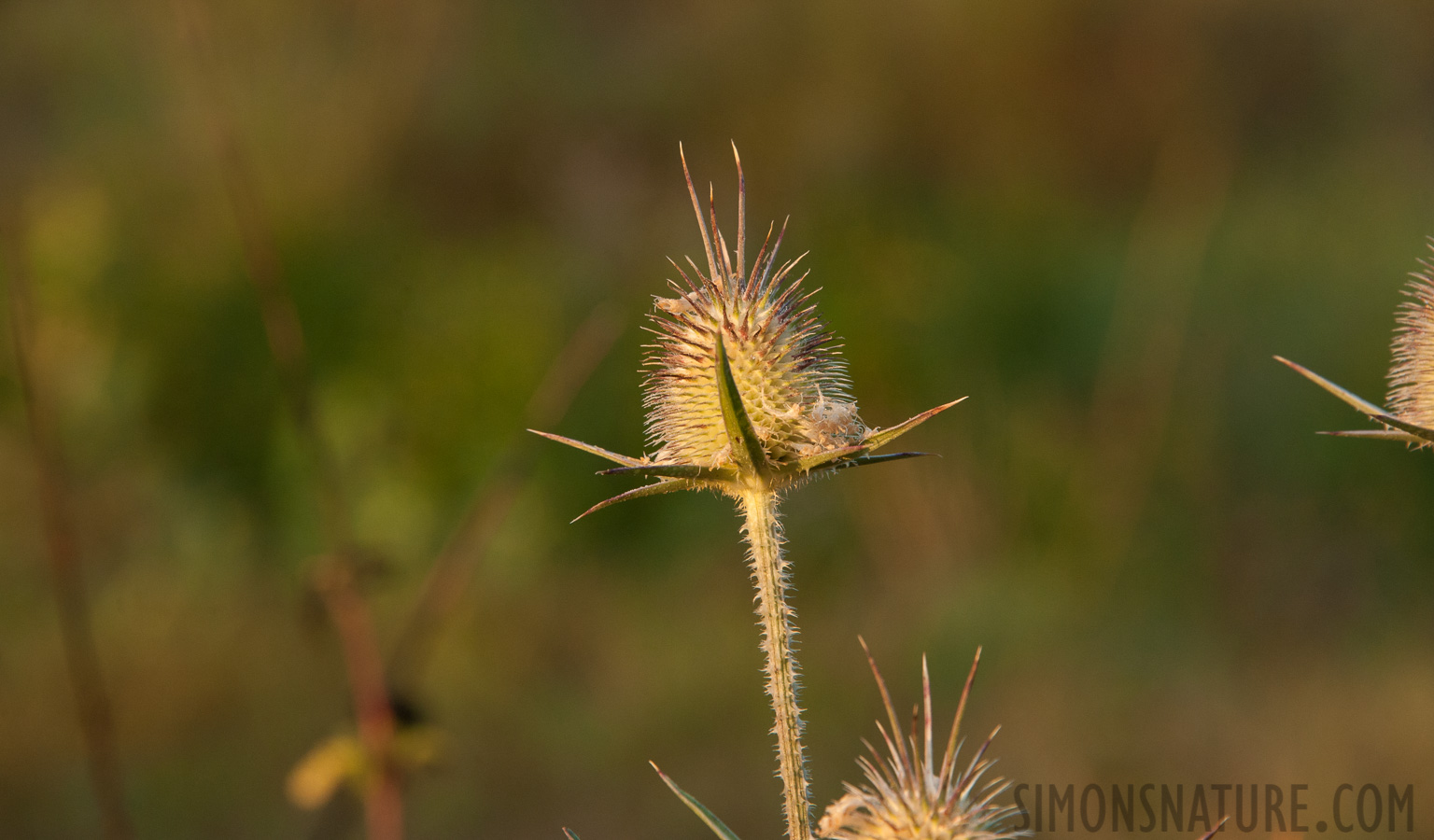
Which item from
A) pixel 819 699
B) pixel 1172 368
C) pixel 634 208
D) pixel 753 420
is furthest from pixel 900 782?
pixel 634 208

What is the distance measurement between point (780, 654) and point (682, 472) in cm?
20

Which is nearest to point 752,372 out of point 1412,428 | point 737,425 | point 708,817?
point 737,425

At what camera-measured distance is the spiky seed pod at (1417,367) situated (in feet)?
4.06

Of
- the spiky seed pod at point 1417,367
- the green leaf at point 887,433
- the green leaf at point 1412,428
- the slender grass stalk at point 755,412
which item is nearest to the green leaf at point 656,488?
the slender grass stalk at point 755,412

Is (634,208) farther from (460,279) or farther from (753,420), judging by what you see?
(753,420)

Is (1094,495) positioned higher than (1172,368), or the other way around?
(1172,368)

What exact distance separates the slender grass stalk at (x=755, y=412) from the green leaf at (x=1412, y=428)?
417 mm

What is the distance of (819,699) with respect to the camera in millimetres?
5277

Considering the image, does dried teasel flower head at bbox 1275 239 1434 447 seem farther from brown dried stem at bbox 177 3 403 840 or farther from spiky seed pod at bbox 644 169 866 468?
brown dried stem at bbox 177 3 403 840

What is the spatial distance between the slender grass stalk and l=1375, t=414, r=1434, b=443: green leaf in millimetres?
417

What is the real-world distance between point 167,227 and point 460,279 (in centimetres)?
171

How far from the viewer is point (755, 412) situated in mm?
1124

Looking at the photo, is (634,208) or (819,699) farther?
(634,208)

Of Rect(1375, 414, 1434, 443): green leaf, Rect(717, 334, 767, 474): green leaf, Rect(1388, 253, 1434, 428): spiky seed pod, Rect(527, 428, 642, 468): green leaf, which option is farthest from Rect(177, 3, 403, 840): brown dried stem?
Rect(1388, 253, 1434, 428): spiky seed pod
